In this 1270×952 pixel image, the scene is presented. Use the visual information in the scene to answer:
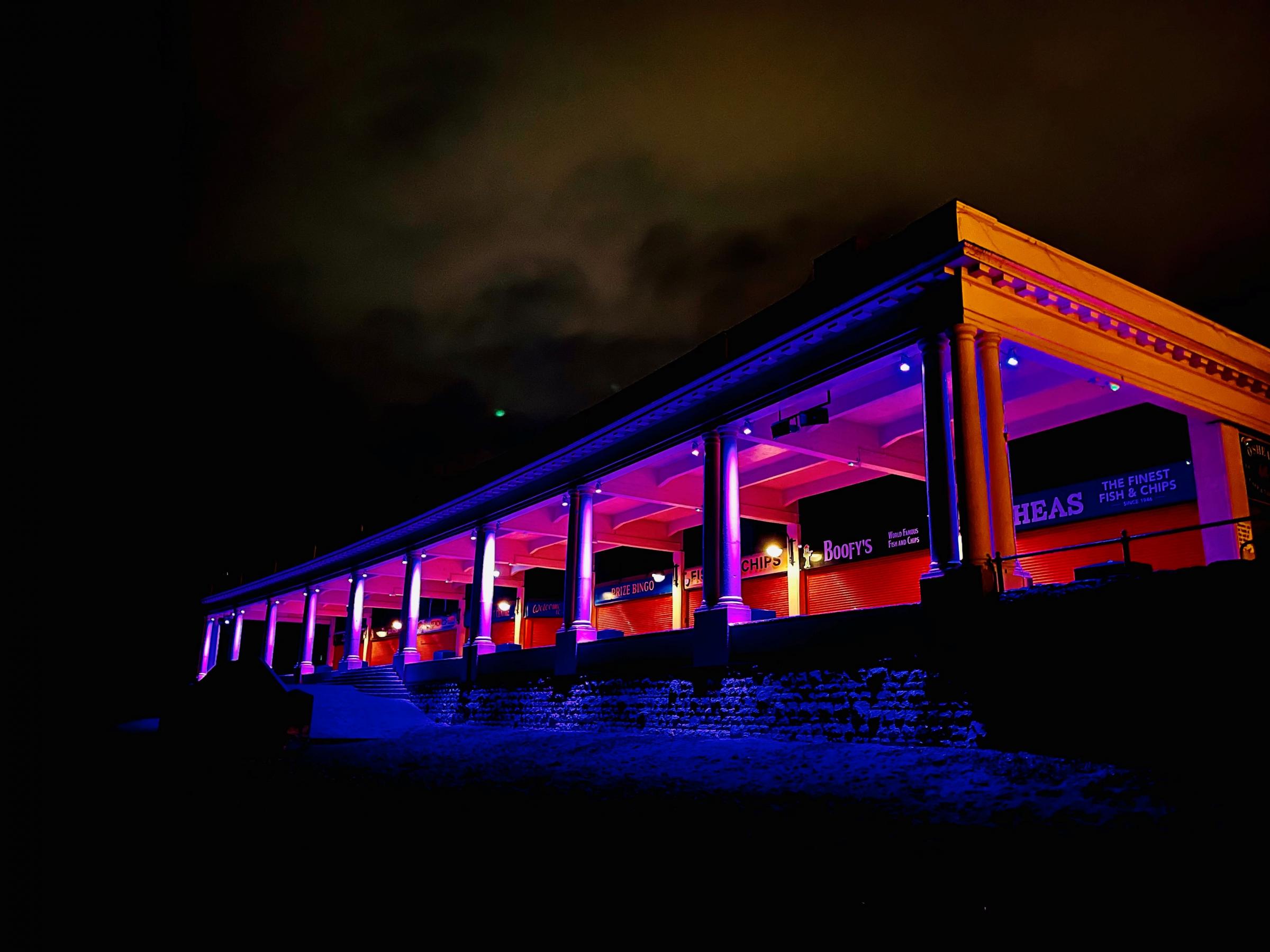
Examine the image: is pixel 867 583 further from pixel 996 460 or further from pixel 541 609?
pixel 541 609

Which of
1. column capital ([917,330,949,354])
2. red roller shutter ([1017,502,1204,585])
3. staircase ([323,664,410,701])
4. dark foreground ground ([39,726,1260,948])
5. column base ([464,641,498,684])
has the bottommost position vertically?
dark foreground ground ([39,726,1260,948])

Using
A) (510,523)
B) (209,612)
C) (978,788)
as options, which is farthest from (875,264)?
(209,612)

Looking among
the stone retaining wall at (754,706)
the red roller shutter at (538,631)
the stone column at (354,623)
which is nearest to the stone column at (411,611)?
the stone column at (354,623)

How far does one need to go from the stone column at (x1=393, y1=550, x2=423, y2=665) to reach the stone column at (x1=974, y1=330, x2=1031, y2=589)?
1878cm

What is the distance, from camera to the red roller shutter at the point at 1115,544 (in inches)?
586

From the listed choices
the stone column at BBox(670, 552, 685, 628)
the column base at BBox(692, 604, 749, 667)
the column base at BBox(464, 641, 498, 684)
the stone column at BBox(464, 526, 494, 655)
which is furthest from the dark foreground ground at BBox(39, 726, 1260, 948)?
the stone column at BBox(670, 552, 685, 628)

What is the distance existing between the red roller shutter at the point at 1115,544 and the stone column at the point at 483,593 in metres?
13.3

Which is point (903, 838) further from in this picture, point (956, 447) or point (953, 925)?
point (956, 447)

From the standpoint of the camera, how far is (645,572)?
28141mm

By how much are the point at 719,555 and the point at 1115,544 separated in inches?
261

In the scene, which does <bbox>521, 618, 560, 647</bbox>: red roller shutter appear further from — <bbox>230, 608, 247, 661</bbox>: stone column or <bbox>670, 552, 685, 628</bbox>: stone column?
<bbox>230, 608, 247, 661</bbox>: stone column

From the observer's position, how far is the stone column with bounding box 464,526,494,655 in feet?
74.0

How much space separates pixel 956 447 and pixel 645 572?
17339 millimetres

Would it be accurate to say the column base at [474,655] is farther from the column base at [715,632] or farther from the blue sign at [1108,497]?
the blue sign at [1108,497]
